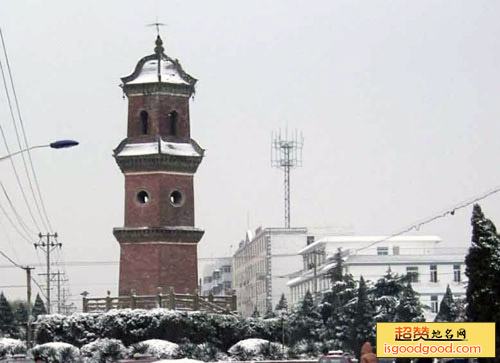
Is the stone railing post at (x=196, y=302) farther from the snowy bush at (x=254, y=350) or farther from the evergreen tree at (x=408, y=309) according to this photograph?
the evergreen tree at (x=408, y=309)

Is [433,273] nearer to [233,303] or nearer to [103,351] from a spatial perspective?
[233,303]

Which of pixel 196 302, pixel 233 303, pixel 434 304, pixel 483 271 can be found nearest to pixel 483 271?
pixel 483 271

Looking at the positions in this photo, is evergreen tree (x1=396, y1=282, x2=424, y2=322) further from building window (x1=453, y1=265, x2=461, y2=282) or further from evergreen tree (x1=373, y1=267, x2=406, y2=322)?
building window (x1=453, y1=265, x2=461, y2=282)

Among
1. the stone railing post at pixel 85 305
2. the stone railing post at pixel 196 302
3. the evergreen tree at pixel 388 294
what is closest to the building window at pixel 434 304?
the evergreen tree at pixel 388 294

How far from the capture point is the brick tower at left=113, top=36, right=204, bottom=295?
7600cm

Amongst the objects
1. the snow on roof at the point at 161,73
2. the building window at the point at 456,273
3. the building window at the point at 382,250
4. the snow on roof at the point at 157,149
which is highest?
the snow on roof at the point at 161,73

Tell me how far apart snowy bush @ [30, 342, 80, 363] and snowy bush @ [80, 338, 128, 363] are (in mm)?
692

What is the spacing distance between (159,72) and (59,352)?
18328 mm

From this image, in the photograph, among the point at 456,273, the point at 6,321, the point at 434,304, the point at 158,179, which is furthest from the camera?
the point at 456,273

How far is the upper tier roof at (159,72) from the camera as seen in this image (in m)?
78.8

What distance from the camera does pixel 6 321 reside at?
375 feet

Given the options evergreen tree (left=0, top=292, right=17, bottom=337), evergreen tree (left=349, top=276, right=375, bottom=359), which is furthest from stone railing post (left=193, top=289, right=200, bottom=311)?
evergreen tree (left=0, top=292, right=17, bottom=337)

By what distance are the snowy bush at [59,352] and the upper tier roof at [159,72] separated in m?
17.0

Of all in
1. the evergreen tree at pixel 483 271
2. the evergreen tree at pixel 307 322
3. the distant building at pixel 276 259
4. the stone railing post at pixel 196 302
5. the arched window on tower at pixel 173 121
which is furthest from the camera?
the distant building at pixel 276 259
